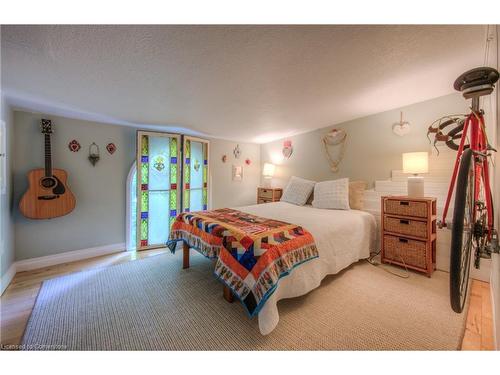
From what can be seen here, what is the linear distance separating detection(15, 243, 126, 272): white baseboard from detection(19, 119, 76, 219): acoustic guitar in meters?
0.57

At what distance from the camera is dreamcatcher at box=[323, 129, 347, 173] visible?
3161 mm

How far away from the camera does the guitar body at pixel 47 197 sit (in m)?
2.23

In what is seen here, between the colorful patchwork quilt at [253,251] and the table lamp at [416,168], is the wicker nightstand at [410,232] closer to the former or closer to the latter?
the table lamp at [416,168]

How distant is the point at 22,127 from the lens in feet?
7.48

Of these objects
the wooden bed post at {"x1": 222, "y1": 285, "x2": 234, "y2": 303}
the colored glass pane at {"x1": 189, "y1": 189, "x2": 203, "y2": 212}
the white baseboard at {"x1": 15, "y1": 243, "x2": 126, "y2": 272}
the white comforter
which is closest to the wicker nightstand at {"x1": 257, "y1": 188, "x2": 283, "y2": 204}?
the colored glass pane at {"x1": 189, "y1": 189, "x2": 203, "y2": 212}

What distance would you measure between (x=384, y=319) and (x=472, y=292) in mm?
1131

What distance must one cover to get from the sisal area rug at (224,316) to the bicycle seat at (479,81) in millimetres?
1545

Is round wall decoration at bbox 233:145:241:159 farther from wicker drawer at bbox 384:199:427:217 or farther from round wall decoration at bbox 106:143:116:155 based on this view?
wicker drawer at bbox 384:199:427:217

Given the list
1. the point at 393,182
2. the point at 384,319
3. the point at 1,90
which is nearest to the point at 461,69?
the point at 393,182

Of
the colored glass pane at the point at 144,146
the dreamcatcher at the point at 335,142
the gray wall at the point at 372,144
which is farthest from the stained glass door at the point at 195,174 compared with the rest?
the dreamcatcher at the point at 335,142

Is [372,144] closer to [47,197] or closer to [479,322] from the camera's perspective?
[479,322]

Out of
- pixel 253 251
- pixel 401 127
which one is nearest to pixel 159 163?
pixel 253 251

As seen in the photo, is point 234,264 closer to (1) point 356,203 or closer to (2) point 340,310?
(2) point 340,310

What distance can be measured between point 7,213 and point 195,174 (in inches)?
93.2
